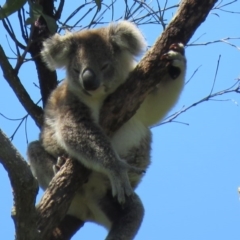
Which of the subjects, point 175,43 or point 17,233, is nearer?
point 17,233

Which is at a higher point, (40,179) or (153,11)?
(153,11)

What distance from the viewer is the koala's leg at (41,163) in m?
3.94

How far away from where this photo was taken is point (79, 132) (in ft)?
12.5

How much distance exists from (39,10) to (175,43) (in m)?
1.09

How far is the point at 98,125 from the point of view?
376cm

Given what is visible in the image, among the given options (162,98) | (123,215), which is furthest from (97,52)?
(123,215)

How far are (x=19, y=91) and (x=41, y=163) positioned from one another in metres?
0.50

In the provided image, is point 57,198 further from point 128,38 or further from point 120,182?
point 128,38

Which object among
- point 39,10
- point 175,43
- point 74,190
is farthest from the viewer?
point 175,43

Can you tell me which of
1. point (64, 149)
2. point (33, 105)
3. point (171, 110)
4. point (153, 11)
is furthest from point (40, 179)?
point (153, 11)

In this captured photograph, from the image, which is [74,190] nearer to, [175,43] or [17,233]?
[17,233]

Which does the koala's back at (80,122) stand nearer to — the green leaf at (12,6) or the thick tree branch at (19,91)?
Answer: the thick tree branch at (19,91)

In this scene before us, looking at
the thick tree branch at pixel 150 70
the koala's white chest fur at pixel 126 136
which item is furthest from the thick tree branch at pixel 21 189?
the koala's white chest fur at pixel 126 136

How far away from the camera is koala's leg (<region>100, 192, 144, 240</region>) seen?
144 inches
